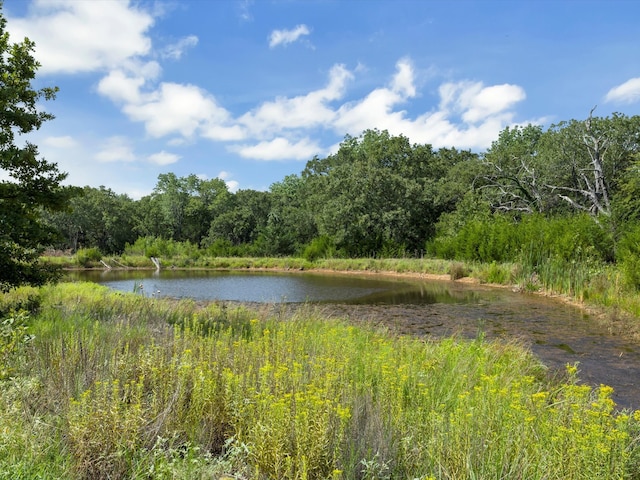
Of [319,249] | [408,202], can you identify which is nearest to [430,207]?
[408,202]

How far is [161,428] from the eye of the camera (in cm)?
327

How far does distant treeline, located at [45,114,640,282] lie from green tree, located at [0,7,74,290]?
15.5m

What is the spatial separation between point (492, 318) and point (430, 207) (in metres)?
30.8

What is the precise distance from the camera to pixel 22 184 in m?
8.02

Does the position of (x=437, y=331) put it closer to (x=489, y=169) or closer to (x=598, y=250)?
(x=598, y=250)

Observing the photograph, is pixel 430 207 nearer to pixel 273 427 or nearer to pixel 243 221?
pixel 243 221

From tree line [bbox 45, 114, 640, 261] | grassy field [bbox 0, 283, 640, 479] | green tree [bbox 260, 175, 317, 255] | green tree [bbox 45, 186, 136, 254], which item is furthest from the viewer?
green tree [bbox 45, 186, 136, 254]

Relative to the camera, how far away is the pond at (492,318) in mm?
8320

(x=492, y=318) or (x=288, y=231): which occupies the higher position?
(x=288, y=231)

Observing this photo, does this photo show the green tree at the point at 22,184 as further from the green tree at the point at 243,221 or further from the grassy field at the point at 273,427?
the green tree at the point at 243,221

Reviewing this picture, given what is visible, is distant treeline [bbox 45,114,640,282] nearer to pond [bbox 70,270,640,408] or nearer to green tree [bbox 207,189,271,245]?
green tree [bbox 207,189,271,245]

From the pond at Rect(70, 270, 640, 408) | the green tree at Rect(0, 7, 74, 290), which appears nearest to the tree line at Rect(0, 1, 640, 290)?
the green tree at Rect(0, 7, 74, 290)

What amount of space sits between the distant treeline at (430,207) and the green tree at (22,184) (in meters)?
15.5

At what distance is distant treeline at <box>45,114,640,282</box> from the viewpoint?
79.9 ft
